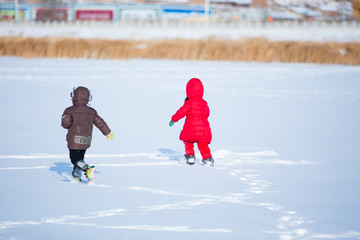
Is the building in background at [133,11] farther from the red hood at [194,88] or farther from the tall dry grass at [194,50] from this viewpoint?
the red hood at [194,88]

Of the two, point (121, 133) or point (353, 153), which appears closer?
point (353, 153)

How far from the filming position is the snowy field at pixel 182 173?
4055 millimetres

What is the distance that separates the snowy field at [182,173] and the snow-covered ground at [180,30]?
91.4ft

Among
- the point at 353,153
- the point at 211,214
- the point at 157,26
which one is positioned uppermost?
the point at 157,26

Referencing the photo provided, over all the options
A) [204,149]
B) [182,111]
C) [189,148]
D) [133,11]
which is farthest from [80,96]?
[133,11]

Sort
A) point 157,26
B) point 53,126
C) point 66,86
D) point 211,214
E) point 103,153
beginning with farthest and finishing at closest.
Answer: point 157,26
point 66,86
point 53,126
point 103,153
point 211,214

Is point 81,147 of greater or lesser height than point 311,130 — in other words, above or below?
below

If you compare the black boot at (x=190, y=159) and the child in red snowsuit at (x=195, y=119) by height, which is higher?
the child in red snowsuit at (x=195, y=119)

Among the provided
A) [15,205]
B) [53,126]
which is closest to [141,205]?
[15,205]

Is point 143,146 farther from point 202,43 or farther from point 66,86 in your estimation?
point 202,43

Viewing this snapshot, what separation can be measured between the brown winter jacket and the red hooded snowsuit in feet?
3.76

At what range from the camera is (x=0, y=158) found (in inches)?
250

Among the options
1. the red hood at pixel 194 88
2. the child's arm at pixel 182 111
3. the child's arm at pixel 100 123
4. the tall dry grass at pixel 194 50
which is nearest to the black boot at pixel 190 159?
the child's arm at pixel 182 111

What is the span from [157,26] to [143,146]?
39.0m
